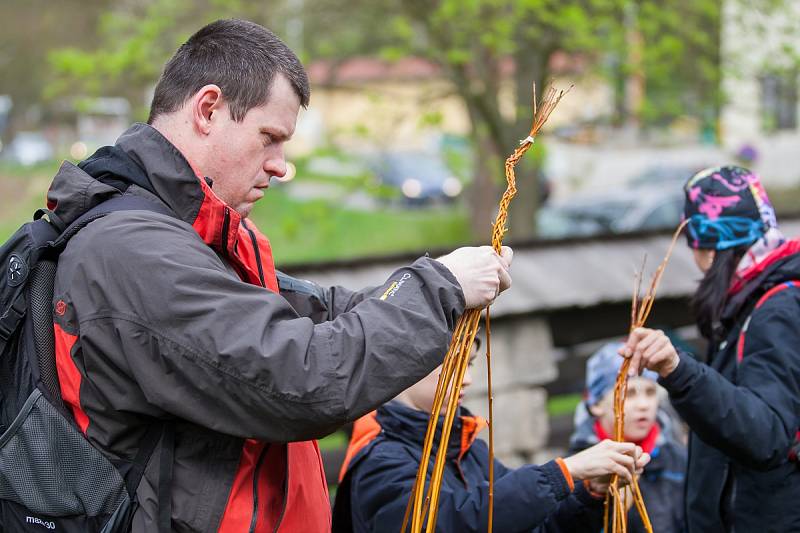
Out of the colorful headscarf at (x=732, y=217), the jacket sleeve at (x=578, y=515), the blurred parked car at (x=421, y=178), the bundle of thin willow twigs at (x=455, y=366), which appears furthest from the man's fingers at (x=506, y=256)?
the blurred parked car at (x=421, y=178)

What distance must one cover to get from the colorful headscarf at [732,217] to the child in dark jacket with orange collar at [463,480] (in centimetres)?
76

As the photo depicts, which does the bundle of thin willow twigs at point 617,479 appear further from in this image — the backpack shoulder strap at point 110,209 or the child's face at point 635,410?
the backpack shoulder strap at point 110,209

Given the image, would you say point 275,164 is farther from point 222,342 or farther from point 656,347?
point 656,347

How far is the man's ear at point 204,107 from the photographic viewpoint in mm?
1962

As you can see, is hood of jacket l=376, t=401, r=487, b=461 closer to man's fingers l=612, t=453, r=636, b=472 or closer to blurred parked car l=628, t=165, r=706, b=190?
man's fingers l=612, t=453, r=636, b=472

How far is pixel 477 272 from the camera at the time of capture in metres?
1.95

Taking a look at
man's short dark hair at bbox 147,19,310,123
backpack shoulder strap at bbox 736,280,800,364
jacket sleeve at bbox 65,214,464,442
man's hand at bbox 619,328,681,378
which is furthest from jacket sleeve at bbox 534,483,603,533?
man's short dark hair at bbox 147,19,310,123

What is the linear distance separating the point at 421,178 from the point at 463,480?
18.9 meters

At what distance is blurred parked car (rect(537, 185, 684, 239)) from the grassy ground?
12.0 feet

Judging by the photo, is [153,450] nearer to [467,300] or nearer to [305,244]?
[467,300]

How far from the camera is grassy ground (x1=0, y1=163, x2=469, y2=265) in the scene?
15977 millimetres

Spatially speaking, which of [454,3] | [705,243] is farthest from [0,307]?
[454,3]

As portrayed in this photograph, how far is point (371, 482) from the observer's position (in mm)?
2609

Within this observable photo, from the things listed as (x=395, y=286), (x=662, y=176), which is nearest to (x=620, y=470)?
(x=395, y=286)
